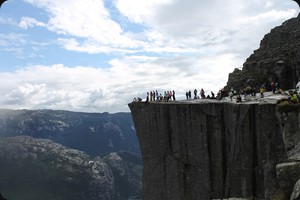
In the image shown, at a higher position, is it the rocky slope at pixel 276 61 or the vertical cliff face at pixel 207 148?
the rocky slope at pixel 276 61

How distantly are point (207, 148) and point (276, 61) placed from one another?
1161 inches

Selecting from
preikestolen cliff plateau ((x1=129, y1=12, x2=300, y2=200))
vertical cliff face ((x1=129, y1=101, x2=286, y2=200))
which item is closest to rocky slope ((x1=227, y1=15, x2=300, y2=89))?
preikestolen cliff plateau ((x1=129, y1=12, x2=300, y2=200))

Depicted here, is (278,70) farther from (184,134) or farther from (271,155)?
(271,155)

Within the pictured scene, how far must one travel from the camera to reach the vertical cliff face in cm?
5800

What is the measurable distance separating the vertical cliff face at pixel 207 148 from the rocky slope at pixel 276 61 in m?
23.9

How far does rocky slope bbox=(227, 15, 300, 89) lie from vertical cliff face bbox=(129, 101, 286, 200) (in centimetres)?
2393

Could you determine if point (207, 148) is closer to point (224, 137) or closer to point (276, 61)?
point (224, 137)

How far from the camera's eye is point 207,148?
68.4 metres

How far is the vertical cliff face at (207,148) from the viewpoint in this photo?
190 ft

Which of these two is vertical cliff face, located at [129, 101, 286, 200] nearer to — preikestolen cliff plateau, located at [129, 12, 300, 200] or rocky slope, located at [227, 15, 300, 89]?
preikestolen cliff plateau, located at [129, 12, 300, 200]

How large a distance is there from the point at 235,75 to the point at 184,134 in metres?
33.0

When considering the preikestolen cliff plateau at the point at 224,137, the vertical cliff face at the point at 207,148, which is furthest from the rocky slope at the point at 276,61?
the vertical cliff face at the point at 207,148

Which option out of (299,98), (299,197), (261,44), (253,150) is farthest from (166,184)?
(299,197)

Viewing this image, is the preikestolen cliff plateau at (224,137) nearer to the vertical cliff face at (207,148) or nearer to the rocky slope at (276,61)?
the vertical cliff face at (207,148)
